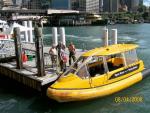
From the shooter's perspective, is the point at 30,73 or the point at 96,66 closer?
the point at 96,66

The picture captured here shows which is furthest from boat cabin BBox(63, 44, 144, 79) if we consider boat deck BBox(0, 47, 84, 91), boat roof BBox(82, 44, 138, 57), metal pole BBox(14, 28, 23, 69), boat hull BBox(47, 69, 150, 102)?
metal pole BBox(14, 28, 23, 69)

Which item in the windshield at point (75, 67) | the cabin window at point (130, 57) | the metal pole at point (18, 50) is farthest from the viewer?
the metal pole at point (18, 50)

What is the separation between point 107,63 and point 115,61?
38.4 inches

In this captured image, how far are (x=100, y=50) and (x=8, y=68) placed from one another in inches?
262

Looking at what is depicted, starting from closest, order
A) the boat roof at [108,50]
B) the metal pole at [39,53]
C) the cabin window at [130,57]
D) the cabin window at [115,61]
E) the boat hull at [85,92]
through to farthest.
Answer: the boat hull at [85,92], the boat roof at [108,50], the metal pole at [39,53], the cabin window at [115,61], the cabin window at [130,57]

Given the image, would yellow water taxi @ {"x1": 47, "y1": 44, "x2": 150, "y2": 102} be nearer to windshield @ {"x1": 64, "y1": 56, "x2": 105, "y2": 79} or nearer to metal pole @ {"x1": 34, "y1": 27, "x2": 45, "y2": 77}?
windshield @ {"x1": 64, "y1": 56, "x2": 105, "y2": 79}

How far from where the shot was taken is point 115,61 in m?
20.1

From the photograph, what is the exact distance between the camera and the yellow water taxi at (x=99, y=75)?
16422mm

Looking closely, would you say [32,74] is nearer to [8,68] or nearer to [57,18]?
[8,68]

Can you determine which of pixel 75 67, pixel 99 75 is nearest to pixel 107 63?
pixel 99 75

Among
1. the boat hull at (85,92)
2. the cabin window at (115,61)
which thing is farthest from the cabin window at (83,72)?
the cabin window at (115,61)

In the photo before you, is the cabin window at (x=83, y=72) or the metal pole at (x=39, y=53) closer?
the cabin window at (x=83, y=72)

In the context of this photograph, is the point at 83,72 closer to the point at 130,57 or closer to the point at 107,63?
the point at 107,63
